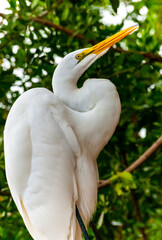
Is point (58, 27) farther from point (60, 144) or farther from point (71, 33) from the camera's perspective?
point (60, 144)

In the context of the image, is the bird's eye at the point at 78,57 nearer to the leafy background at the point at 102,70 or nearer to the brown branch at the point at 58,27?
the leafy background at the point at 102,70

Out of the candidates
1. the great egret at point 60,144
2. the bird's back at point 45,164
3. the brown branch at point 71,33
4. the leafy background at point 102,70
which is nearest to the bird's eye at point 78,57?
the great egret at point 60,144

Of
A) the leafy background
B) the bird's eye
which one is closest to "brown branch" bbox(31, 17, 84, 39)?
the leafy background

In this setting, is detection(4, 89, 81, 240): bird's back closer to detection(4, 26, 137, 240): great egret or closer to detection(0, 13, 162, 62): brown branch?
detection(4, 26, 137, 240): great egret

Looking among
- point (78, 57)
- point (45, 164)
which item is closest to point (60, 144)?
point (45, 164)

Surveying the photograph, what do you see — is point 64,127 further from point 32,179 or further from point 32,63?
point 32,63

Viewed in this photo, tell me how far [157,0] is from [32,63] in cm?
75

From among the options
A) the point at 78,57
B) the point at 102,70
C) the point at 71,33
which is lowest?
the point at 102,70

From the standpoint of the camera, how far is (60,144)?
0.89 metres

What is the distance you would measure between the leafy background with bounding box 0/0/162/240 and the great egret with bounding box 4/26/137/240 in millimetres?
334

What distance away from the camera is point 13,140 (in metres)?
0.91

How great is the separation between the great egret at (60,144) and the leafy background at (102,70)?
0.33 metres

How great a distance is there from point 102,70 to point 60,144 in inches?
A: 25.9

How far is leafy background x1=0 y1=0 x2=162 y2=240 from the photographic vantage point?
52.5 inches
